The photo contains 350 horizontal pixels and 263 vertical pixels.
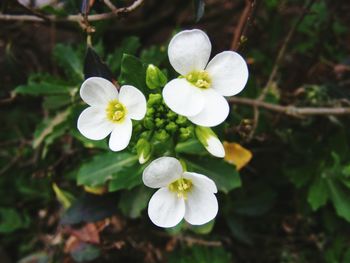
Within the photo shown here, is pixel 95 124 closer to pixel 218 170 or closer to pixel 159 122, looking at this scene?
pixel 159 122

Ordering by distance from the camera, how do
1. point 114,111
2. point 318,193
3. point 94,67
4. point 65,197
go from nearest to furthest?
point 114,111 < point 94,67 < point 318,193 < point 65,197

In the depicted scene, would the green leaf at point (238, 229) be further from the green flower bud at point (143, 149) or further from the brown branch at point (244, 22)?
the green flower bud at point (143, 149)

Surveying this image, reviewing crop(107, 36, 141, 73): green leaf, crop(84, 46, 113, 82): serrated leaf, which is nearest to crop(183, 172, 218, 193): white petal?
crop(84, 46, 113, 82): serrated leaf

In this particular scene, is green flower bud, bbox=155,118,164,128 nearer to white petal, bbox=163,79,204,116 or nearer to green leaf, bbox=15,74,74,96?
white petal, bbox=163,79,204,116

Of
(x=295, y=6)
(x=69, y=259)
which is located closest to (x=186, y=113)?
(x=69, y=259)

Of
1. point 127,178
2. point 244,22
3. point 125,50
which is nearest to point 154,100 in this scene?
point 127,178

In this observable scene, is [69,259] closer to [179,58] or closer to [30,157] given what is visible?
[30,157]
